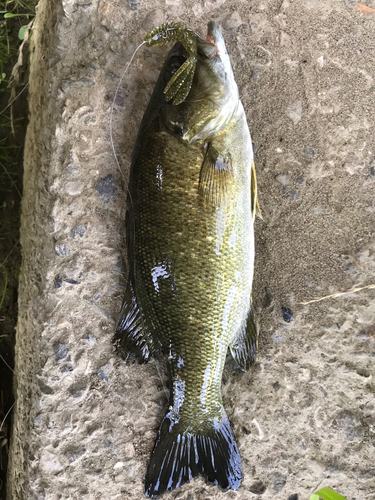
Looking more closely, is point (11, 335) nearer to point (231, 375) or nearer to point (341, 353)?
point (231, 375)

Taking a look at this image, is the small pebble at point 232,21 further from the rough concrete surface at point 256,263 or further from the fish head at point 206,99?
the fish head at point 206,99

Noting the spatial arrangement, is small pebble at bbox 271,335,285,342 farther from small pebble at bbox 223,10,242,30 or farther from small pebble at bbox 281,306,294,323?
small pebble at bbox 223,10,242,30

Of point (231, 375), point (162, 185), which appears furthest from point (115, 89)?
point (231, 375)

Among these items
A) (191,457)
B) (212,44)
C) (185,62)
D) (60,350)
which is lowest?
(191,457)

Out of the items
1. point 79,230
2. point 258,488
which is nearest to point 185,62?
point 79,230

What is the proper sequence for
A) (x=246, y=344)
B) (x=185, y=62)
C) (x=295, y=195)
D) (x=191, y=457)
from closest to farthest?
(x=185, y=62)
(x=191, y=457)
(x=246, y=344)
(x=295, y=195)

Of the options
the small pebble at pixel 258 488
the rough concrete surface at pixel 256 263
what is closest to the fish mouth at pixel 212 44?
the rough concrete surface at pixel 256 263

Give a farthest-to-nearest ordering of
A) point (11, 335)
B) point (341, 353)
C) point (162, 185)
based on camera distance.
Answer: point (11, 335)
point (341, 353)
point (162, 185)

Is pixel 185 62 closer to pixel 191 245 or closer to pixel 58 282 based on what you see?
pixel 191 245
